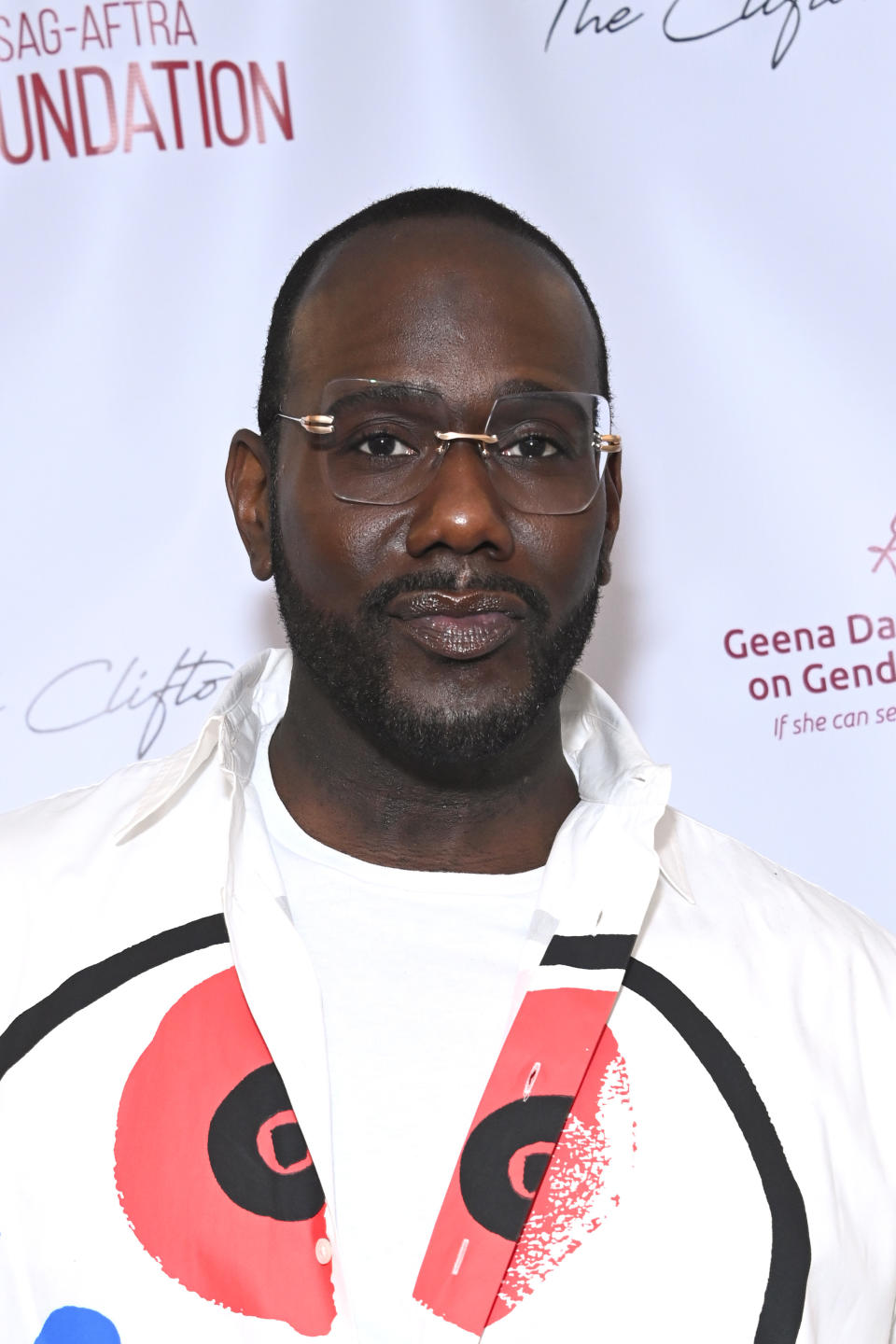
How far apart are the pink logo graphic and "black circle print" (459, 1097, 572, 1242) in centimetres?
102

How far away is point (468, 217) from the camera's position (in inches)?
59.2

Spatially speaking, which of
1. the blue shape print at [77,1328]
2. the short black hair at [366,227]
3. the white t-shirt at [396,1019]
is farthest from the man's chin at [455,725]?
the blue shape print at [77,1328]

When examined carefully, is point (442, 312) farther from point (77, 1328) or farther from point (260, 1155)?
point (77, 1328)

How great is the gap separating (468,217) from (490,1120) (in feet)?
2.90

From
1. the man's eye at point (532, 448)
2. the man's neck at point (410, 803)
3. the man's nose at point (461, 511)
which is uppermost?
the man's eye at point (532, 448)

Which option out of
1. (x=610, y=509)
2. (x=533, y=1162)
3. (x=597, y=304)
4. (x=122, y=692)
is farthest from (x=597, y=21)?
(x=533, y=1162)

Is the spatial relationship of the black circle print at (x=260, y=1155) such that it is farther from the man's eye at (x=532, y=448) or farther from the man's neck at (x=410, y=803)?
the man's eye at (x=532, y=448)

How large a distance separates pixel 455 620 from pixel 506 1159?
18.7 inches

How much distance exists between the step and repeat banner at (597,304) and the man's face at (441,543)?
504 mm

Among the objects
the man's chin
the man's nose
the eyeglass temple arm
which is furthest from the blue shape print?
the eyeglass temple arm

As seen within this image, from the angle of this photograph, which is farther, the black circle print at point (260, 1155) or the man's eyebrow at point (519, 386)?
the man's eyebrow at point (519, 386)

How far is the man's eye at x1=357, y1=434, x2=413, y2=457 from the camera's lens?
4.57ft

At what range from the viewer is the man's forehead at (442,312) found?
4.60 feet

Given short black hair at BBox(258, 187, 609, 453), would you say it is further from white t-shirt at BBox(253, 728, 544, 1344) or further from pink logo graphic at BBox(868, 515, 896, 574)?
pink logo graphic at BBox(868, 515, 896, 574)
